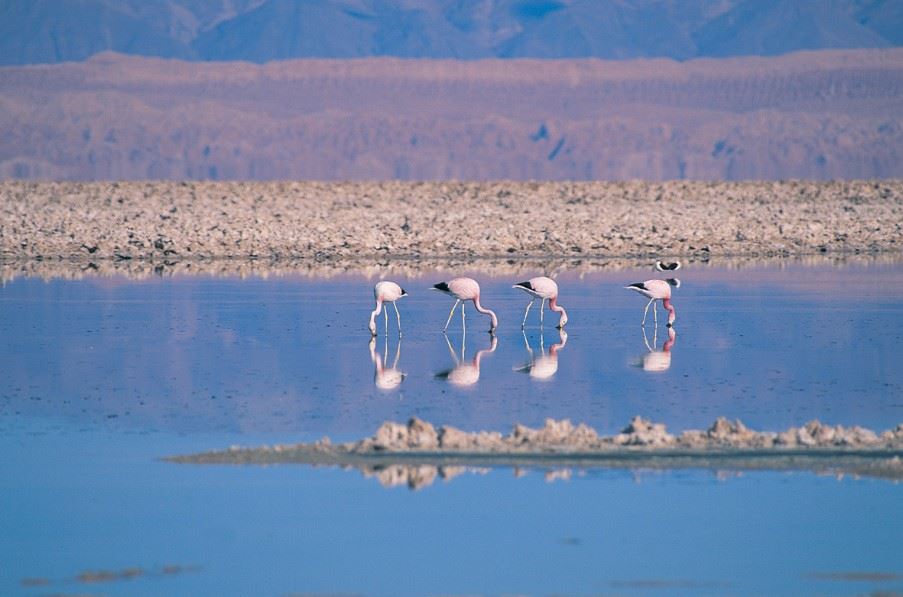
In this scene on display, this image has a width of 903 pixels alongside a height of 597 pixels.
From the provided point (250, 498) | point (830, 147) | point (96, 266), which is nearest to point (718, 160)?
point (830, 147)

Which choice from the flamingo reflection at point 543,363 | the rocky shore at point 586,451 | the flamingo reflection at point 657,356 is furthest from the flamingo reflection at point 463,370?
the rocky shore at point 586,451

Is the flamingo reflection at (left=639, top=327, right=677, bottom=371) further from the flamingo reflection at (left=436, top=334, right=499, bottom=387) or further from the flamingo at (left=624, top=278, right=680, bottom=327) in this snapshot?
the flamingo reflection at (left=436, top=334, right=499, bottom=387)

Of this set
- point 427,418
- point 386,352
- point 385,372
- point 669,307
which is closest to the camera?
point 427,418

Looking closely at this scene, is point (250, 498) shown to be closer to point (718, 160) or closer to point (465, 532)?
point (465, 532)

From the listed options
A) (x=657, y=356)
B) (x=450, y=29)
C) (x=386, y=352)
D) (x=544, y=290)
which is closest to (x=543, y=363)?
(x=657, y=356)

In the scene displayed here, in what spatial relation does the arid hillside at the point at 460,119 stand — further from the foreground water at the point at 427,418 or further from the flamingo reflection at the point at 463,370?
the flamingo reflection at the point at 463,370

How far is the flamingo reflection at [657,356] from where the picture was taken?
14.4 m

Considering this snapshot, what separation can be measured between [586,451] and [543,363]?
4.68 metres

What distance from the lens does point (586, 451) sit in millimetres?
9953

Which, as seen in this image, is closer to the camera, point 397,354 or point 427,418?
point 427,418

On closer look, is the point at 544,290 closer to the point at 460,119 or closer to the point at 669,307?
the point at 669,307

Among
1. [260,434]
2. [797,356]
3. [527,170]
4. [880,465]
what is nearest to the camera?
[880,465]

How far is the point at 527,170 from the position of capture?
100 m

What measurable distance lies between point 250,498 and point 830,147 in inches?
3762
